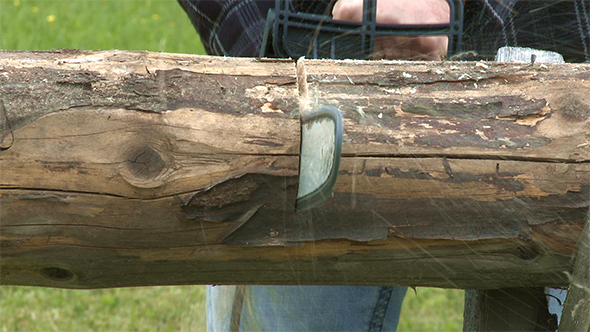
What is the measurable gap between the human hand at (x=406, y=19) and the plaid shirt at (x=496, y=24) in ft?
0.69

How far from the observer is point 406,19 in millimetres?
1372

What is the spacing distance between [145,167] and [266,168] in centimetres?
22

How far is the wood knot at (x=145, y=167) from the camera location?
38.7 inches

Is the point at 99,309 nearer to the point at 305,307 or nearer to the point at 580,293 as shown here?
the point at 305,307

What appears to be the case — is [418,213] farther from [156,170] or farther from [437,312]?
[437,312]

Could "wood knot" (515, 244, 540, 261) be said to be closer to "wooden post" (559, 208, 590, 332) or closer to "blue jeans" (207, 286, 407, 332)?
"wooden post" (559, 208, 590, 332)

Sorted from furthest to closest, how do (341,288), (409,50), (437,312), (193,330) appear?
(437,312) → (193,330) → (341,288) → (409,50)

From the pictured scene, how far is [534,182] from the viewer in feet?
3.43

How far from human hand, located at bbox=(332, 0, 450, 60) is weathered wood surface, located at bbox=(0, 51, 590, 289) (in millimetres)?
280

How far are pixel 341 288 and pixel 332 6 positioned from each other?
878 millimetres

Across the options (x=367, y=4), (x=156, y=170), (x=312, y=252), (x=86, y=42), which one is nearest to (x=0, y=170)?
(x=156, y=170)

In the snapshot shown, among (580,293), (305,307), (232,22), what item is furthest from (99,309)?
(580,293)

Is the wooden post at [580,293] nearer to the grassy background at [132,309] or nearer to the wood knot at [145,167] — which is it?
the wood knot at [145,167]

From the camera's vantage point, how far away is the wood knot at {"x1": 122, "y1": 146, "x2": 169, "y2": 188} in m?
0.98
